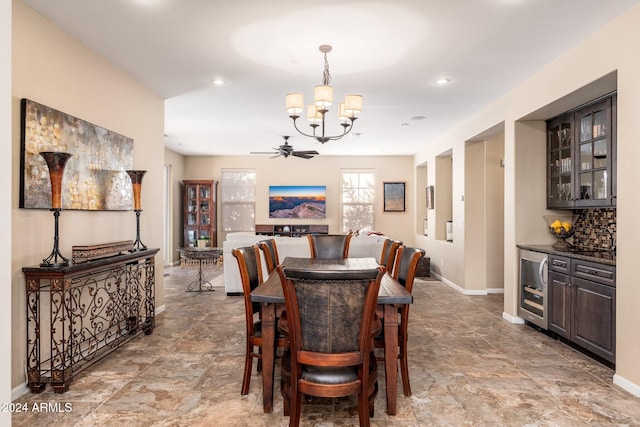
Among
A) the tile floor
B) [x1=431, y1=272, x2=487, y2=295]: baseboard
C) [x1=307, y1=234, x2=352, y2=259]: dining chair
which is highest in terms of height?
[x1=307, y1=234, x2=352, y2=259]: dining chair

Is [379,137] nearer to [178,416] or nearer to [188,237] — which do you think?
[188,237]

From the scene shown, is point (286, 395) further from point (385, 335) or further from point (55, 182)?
point (55, 182)

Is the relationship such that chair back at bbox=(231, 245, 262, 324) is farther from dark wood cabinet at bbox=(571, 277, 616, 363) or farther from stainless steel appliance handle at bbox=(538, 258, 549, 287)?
stainless steel appliance handle at bbox=(538, 258, 549, 287)

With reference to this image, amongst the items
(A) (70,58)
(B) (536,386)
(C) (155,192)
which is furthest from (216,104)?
(B) (536,386)

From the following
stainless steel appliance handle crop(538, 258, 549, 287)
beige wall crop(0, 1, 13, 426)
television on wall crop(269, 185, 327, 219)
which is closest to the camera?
beige wall crop(0, 1, 13, 426)

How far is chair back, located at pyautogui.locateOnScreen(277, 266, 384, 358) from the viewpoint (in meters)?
1.94

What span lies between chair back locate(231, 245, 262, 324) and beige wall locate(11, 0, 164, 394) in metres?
1.51

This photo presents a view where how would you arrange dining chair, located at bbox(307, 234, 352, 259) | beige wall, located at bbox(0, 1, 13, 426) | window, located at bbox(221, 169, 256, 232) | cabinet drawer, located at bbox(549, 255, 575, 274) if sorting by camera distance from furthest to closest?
window, located at bbox(221, 169, 256, 232)
dining chair, located at bbox(307, 234, 352, 259)
cabinet drawer, located at bbox(549, 255, 575, 274)
beige wall, located at bbox(0, 1, 13, 426)

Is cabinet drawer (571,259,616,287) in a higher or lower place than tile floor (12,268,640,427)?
higher

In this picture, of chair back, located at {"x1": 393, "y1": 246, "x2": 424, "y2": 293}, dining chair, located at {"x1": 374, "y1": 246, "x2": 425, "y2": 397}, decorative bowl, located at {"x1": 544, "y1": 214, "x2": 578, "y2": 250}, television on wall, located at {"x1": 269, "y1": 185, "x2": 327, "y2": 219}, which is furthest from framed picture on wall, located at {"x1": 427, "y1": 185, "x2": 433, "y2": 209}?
dining chair, located at {"x1": 374, "y1": 246, "x2": 425, "y2": 397}

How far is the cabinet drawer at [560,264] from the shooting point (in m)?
3.69

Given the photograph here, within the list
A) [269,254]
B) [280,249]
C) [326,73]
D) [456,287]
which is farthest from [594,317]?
[280,249]

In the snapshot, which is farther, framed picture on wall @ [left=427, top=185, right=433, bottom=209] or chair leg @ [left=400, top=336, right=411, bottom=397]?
framed picture on wall @ [left=427, top=185, right=433, bottom=209]

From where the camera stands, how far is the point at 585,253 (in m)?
3.66
